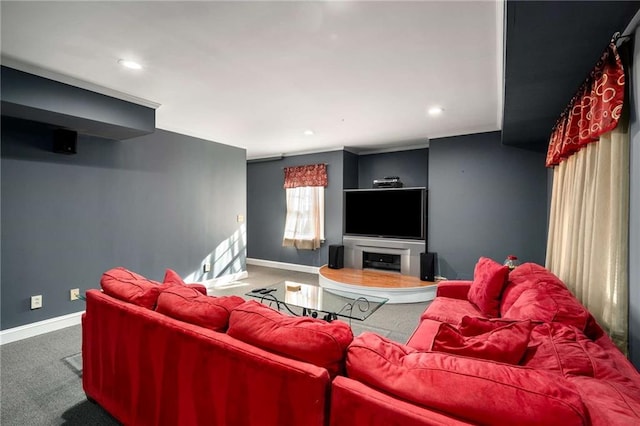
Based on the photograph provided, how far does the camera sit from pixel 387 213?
520 cm

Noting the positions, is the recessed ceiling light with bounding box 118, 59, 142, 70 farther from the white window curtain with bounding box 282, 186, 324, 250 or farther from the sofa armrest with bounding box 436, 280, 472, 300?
the white window curtain with bounding box 282, 186, 324, 250

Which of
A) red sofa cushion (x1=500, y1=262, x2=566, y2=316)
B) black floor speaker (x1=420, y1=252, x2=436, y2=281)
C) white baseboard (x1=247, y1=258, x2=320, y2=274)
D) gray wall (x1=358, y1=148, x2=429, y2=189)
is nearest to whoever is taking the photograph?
red sofa cushion (x1=500, y1=262, x2=566, y2=316)

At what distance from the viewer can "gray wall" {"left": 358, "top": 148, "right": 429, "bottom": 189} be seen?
5.54m

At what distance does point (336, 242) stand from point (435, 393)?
16.5ft

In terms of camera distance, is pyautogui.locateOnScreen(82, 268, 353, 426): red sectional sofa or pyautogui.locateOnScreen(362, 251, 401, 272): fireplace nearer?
pyautogui.locateOnScreen(82, 268, 353, 426): red sectional sofa

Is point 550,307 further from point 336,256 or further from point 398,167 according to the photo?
point 398,167

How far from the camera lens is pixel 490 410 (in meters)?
0.82

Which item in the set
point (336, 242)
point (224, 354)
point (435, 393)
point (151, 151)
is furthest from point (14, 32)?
point (336, 242)

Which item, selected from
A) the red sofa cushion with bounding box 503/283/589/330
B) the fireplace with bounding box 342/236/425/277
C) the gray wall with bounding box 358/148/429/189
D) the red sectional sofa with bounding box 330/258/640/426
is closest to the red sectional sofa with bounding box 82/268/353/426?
the red sectional sofa with bounding box 330/258/640/426

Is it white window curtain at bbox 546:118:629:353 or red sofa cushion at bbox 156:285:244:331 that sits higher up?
white window curtain at bbox 546:118:629:353

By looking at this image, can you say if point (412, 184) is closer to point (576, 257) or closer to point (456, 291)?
point (456, 291)

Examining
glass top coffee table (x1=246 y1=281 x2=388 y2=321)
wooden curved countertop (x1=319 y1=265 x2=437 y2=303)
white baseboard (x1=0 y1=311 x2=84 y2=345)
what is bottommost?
white baseboard (x1=0 y1=311 x2=84 y2=345)

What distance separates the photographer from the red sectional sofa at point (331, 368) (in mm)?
852

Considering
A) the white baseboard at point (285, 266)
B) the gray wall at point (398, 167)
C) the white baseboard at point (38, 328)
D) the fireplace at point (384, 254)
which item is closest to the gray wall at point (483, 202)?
the fireplace at point (384, 254)
